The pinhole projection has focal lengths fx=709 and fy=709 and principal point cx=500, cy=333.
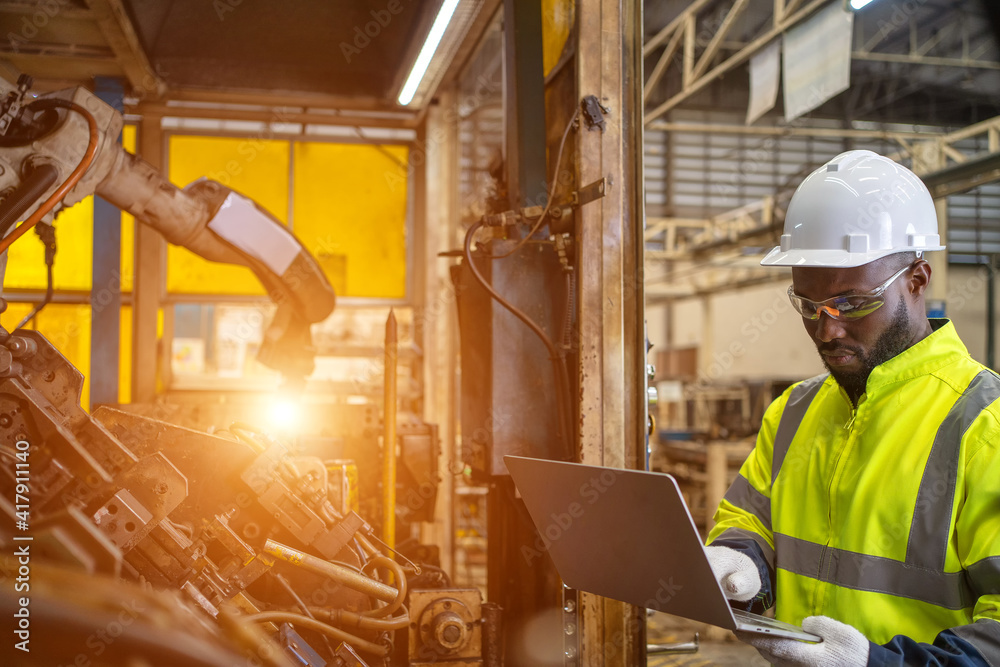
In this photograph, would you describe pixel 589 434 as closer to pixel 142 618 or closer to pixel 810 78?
pixel 142 618

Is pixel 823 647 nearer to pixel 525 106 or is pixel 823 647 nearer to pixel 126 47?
pixel 525 106

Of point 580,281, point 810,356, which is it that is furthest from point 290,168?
point 810,356

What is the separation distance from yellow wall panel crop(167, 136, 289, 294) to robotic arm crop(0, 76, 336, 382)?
1449 mm

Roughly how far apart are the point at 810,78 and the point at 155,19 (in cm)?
375

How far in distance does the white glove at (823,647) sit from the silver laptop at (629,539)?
0.03 meters

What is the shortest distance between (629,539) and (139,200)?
2689mm

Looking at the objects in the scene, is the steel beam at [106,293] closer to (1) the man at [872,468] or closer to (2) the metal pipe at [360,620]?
(2) the metal pipe at [360,620]

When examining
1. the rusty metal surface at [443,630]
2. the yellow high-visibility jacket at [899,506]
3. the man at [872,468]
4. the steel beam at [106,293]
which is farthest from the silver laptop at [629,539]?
the steel beam at [106,293]

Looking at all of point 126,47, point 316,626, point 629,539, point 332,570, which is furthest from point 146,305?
point 629,539

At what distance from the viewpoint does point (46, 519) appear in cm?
142

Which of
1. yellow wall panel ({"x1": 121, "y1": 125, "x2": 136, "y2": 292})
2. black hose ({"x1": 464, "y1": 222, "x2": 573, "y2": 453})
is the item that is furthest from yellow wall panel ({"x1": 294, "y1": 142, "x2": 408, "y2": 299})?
black hose ({"x1": 464, "y1": 222, "x2": 573, "y2": 453})

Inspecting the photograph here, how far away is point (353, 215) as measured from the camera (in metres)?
5.33

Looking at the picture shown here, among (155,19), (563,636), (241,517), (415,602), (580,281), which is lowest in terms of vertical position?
(563,636)

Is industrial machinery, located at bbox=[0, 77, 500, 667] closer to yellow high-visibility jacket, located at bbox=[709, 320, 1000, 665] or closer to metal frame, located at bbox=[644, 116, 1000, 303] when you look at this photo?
yellow high-visibility jacket, located at bbox=[709, 320, 1000, 665]
